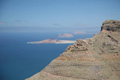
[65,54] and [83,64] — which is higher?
[65,54]

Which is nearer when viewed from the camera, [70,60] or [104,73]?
[104,73]

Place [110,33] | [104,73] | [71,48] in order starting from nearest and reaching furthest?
[104,73], [71,48], [110,33]

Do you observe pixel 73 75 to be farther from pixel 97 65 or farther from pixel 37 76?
pixel 37 76

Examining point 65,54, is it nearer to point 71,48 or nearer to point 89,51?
point 71,48

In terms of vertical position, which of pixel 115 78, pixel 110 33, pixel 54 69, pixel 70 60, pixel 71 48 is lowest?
pixel 115 78

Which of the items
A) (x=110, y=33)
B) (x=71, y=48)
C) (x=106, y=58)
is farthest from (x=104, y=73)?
(x=110, y=33)

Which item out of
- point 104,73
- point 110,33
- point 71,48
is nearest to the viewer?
point 104,73
